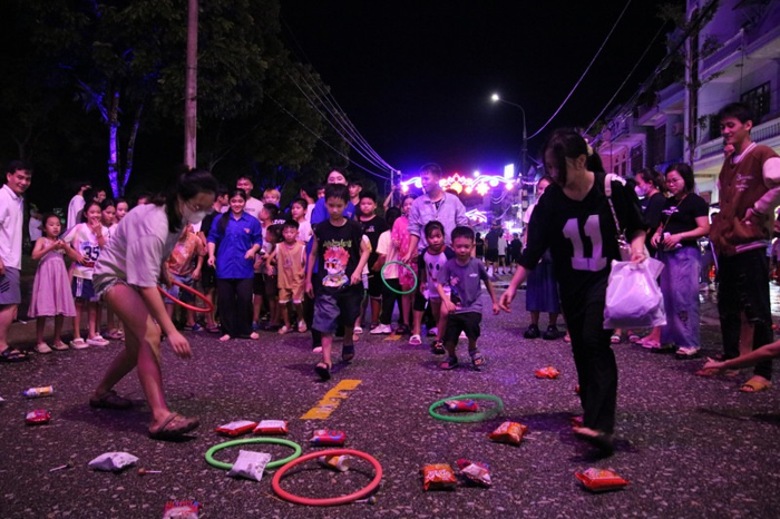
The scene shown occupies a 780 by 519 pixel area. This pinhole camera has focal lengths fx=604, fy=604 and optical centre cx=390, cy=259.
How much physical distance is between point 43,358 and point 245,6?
55.8ft

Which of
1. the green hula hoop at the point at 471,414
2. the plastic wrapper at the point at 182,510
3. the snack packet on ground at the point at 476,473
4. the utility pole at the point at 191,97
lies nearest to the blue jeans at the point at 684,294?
the green hula hoop at the point at 471,414

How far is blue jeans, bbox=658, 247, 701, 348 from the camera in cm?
698

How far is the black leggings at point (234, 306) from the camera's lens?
8.71 metres

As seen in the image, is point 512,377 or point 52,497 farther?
point 512,377

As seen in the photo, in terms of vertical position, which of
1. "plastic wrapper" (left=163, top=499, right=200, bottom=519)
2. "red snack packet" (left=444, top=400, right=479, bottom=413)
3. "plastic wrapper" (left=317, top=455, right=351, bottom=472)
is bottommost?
"plastic wrapper" (left=163, top=499, right=200, bottom=519)

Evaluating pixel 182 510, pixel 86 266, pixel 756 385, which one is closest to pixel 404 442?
pixel 182 510

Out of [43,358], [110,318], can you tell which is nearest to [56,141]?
[110,318]

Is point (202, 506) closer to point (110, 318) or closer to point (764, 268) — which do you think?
point (764, 268)

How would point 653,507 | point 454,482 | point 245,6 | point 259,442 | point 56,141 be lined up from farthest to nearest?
point 56,141, point 245,6, point 259,442, point 454,482, point 653,507

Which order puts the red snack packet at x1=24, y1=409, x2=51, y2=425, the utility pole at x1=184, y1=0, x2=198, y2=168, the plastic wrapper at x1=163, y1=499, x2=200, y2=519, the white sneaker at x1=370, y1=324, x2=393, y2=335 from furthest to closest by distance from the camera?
the utility pole at x1=184, y1=0, x2=198, y2=168
the white sneaker at x1=370, y1=324, x2=393, y2=335
the red snack packet at x1=24, y1=409, x2=51, y2=425
the plastic wrapper at x1=163, y1=499, x2=200, y2=519

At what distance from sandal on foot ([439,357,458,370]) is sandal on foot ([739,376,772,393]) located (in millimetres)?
2695

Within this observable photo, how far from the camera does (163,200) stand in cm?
448

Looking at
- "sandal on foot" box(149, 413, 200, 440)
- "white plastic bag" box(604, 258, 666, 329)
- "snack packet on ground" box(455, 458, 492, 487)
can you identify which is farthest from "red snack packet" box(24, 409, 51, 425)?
"white plastic bag" box(604, 258, 666, 329)

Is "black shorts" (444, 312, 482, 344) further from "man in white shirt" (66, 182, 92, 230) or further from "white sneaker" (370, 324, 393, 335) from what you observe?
"man in white shirt" (66, 182, 92, 230)
